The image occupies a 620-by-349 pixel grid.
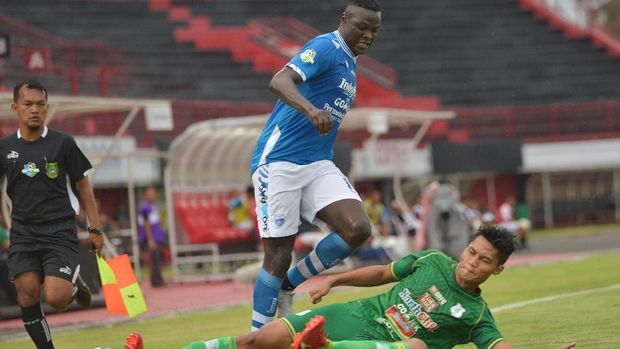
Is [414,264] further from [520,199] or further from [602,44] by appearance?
[602,44]

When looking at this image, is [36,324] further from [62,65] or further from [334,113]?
[62,65]

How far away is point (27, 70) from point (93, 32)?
11.4 metres

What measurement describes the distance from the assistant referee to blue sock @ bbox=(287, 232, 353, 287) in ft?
5.13

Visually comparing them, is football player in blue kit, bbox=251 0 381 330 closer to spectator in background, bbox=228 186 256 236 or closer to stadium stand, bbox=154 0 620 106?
spectator in background, bbox=228 186 256 236

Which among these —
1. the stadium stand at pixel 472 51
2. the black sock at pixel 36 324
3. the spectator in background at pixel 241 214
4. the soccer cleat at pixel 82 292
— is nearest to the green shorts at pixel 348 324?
the black sock at pixel 36 324

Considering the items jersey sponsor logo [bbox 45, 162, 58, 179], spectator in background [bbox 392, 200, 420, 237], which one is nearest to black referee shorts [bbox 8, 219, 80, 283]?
jersey sponsor logo [bbox 45, 162, 58, 179]

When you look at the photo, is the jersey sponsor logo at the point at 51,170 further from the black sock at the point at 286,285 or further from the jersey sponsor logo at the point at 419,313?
the jersey sponsor logo at the point at 419,313

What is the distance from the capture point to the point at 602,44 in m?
40.7

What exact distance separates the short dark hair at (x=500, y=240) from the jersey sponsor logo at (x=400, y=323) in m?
0.62

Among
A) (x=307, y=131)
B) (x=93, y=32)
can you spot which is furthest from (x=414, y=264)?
(x=93, y=32)

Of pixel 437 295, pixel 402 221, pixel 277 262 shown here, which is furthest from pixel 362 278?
pixel 402 221

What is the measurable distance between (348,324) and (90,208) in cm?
273

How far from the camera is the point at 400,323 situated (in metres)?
6.52

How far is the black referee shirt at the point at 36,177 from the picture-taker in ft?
26.9
